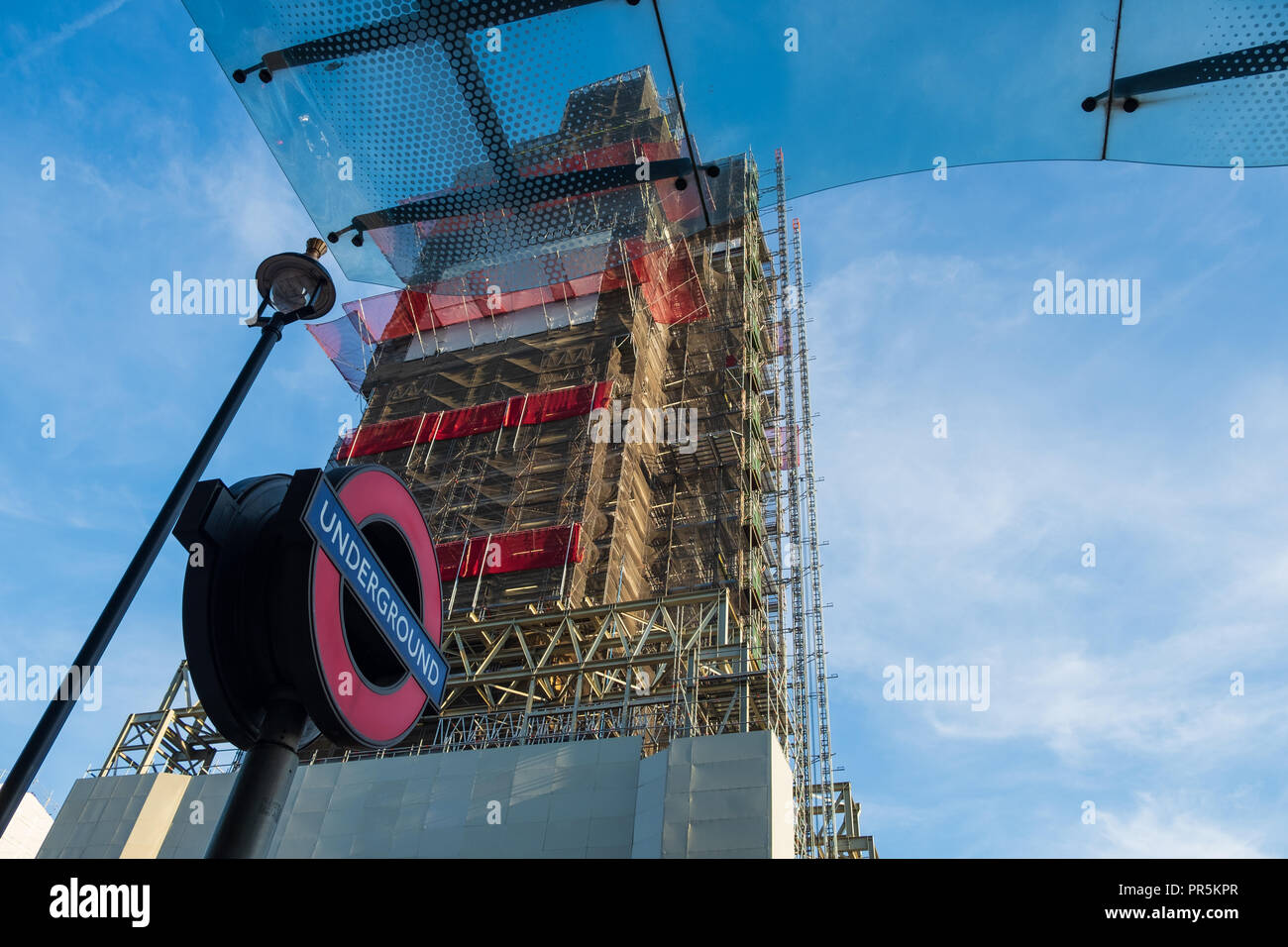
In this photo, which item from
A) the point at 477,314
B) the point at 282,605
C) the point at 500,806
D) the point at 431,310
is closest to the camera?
the point at 282,605

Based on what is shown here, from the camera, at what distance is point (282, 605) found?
181 inches

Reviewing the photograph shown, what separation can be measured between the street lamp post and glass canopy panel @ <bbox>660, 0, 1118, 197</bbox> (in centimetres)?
349

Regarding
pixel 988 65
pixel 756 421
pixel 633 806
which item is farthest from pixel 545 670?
pixel 988 65

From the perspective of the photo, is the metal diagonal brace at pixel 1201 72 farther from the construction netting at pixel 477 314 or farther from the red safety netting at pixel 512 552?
the construction netting at pixel 477 314

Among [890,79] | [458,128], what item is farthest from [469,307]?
[890,79]

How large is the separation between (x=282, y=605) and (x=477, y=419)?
27.2 metres

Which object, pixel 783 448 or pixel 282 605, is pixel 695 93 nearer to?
pixel 282 605

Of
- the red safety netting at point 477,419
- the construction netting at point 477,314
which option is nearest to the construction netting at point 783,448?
the construction netting at point 477,314

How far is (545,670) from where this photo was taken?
874 inches
